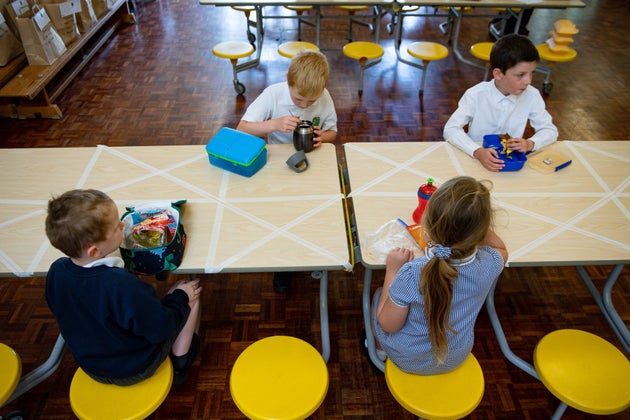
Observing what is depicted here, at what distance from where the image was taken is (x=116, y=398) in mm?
1294

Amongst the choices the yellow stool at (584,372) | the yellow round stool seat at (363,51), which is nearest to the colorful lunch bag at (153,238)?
the yellow stool at (584,372)

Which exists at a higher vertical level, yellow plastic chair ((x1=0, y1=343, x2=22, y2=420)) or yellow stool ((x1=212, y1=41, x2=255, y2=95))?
yellow plastic chair ((x1=0, y1=343, x2=22, y2=420))

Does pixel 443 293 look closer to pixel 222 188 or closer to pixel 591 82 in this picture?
pixel 222 188

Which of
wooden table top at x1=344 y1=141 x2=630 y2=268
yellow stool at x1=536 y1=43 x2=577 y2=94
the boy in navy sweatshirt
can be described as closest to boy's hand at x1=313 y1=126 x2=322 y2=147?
wooden table top at x1=344 y1=141 x2=630 y2=268

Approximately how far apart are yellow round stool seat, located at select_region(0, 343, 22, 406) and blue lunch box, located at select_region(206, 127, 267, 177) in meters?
0.97

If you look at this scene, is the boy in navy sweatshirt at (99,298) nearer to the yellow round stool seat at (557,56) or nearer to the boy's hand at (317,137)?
the boy's hand at (317,137)

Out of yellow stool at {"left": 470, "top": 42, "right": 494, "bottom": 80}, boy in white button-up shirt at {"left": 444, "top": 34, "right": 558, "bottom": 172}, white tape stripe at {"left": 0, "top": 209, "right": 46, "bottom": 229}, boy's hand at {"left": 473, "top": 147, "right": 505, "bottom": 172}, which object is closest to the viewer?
white tape stripe at {"left": 0, "top": 209, "right": 46, "bottom": 229}

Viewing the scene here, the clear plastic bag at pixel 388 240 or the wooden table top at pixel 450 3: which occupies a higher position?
the wooden table top at pixel 450 3

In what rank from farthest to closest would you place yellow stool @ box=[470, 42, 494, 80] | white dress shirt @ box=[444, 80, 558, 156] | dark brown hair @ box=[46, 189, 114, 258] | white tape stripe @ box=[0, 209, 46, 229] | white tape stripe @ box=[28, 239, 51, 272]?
yellow stool @ box=[470, 42, 494, 80] < white dress shirt @ box=[444, 80, 558, 156] < white tape stripe @ box=[0, 209, 46, 229] < white tape stripe @ box=[28, 239, 51, 272] < dark brown hair @ box=[46, 189, 114, 258]

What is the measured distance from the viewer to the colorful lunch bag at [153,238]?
4.48 feet

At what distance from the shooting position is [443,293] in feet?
3.89

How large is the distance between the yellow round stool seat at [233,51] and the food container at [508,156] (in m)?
2.40

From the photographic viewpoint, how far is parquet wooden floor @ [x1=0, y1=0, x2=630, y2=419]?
1824 millimetres

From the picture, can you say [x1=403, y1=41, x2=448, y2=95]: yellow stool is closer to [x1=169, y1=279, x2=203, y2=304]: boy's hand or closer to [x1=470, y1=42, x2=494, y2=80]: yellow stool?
[x1=470, y1=42, x2=494, y2=80]: yellow stool
